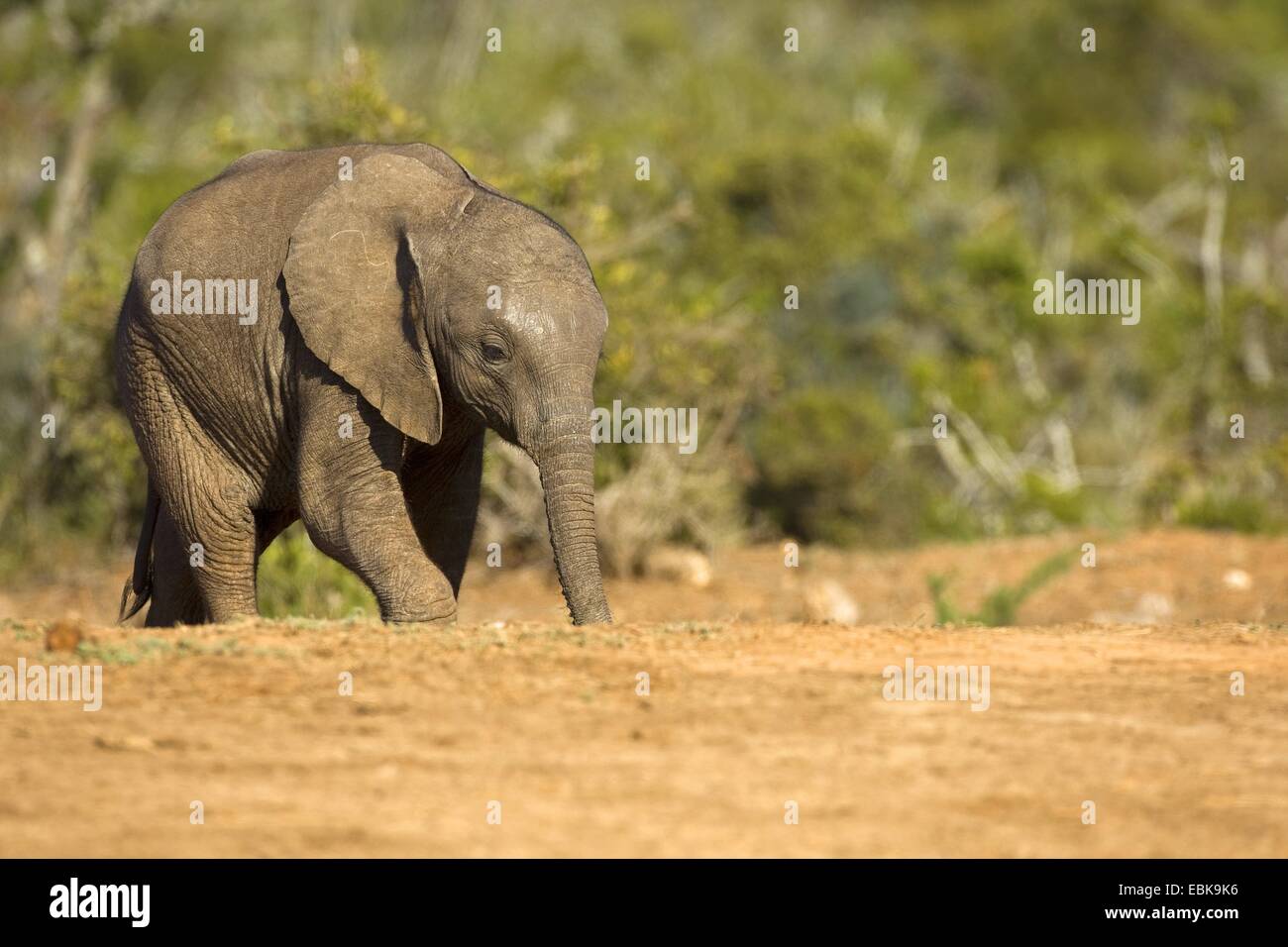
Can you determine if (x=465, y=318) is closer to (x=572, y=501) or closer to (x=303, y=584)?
(x=572, y=501)

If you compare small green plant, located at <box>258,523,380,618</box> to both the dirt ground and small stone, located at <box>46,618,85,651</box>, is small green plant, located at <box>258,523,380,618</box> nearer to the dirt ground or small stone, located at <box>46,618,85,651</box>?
the dirt ground

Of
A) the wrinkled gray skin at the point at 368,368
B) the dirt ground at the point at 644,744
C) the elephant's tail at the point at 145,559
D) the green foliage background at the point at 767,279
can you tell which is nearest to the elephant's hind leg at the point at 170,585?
the elephant's tail at the point at 145,559

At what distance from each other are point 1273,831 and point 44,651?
478cm

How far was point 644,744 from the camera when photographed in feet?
22.6

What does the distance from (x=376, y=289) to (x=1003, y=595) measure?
6312mm

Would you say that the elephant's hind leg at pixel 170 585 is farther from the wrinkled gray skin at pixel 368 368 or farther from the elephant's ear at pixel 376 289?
the elephant's ear at pixel 376 289

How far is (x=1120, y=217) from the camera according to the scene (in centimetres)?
2078

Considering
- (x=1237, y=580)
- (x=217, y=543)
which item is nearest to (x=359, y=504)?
(x=217, y=543)

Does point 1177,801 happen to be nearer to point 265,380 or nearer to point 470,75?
point 265,380

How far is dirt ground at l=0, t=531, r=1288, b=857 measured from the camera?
20.1 ft

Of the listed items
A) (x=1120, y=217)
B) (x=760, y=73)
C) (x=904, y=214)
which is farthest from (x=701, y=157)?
(x=760, y=73)

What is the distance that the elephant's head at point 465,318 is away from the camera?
8.77m

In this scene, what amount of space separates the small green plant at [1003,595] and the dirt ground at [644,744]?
3874mm

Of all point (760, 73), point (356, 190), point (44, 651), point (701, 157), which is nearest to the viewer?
point (44, 651)
